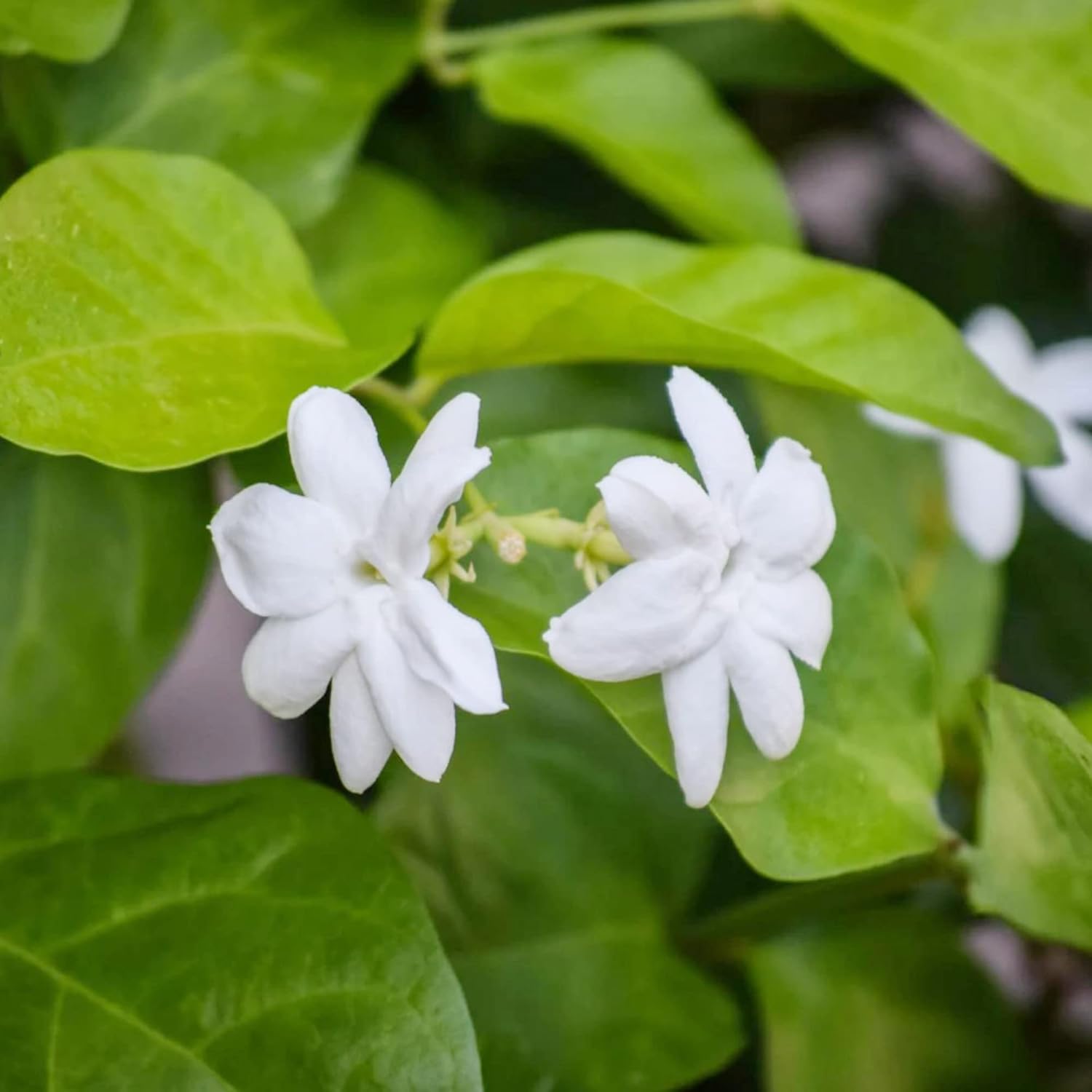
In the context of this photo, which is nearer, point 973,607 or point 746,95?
point 973,607

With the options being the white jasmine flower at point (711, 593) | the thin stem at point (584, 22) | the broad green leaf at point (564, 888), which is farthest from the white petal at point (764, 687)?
the thin stem at point (584, 22)

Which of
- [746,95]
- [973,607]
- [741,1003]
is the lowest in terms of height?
[741,1003]

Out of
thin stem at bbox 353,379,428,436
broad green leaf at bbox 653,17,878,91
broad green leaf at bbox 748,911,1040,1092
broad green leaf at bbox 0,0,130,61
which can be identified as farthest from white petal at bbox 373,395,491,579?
broad green leaf at bbox 653,17,878,91

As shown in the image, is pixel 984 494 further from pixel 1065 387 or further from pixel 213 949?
pixel 213 949

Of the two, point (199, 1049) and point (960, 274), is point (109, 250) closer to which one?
point (199, 1049)

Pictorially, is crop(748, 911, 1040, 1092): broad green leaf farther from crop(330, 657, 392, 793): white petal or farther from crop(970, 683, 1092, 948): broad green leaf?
crop(330, 657, 392, 793): white petal

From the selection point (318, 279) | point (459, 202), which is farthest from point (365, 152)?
point (318, 279)

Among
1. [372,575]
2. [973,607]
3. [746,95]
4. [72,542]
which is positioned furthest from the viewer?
[746,95]

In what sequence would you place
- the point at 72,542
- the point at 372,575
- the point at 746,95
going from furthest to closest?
the point at 746,95 < the point at 72,542 < the point at 372,575
